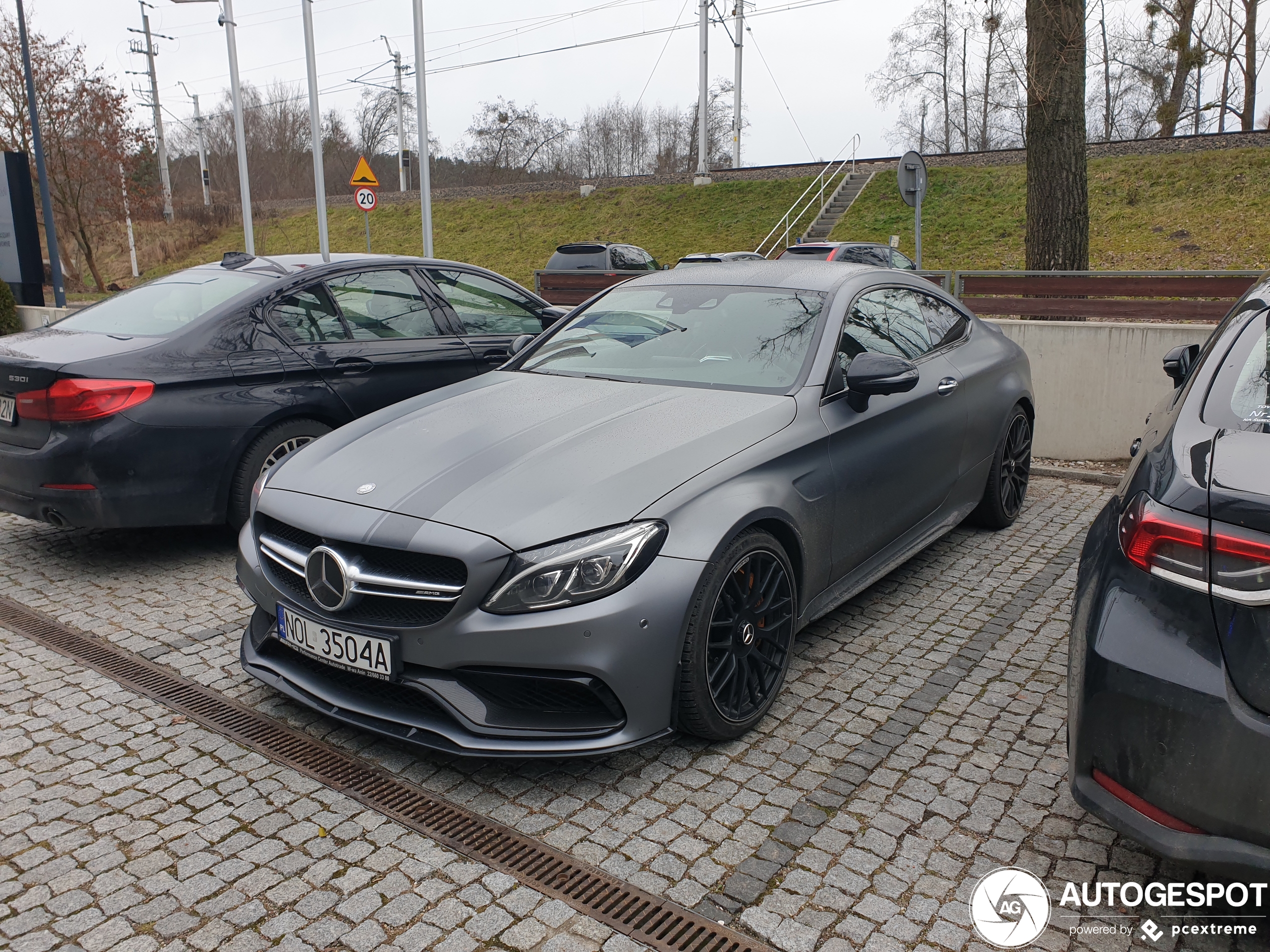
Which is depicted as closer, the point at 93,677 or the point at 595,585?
the point at 595,585

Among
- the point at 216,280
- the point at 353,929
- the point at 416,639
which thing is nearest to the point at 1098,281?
the point at 216,280

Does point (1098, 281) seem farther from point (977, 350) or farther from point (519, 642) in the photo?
point (519, 642)

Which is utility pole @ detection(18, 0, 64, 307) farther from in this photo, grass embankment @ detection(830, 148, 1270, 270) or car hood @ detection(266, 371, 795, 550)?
grass embankment @ detection(830, 148, 1270, 270)

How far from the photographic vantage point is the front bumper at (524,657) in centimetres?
287

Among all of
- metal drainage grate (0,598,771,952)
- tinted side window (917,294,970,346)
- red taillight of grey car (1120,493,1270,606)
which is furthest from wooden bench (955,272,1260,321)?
metal drainage grate (0,598,771,952)

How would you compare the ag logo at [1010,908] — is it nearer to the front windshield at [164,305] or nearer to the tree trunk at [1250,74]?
the front windshield at [164,305]

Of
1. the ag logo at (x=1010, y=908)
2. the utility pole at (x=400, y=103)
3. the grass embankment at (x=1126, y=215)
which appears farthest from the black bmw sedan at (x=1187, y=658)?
the utility pole at (x=400, y=103)

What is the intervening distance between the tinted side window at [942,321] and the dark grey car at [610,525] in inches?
21.3

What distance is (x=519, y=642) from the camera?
9.38ft

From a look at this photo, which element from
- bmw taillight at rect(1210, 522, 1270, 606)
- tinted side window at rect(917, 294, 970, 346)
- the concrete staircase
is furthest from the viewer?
the concrete staircase

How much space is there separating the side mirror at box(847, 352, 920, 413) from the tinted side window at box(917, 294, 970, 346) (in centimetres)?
120

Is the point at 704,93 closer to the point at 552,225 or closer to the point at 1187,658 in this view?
the point at 552,225

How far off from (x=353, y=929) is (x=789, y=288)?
3176 mm

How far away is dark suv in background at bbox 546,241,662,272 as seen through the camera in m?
19.8
